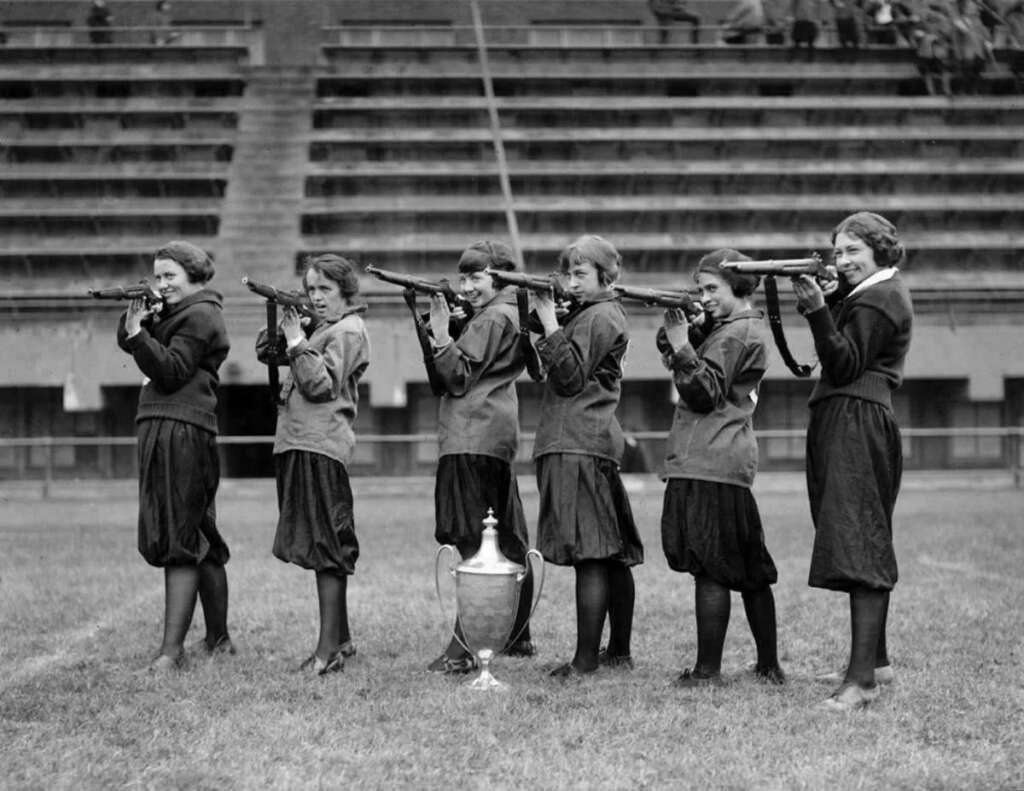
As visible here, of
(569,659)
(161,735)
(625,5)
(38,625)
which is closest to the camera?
(161,735)

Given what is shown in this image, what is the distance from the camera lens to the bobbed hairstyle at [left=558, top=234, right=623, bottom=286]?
5.99 m

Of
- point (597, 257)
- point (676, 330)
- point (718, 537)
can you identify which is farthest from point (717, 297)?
point (718, 537)

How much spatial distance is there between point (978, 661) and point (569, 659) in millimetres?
1962

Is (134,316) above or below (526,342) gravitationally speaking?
above

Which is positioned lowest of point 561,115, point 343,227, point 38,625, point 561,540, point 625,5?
point 38,625

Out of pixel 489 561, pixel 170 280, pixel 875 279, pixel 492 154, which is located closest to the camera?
pixel 875 279

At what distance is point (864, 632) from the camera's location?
207 inches

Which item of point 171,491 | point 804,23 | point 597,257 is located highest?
point 804,23

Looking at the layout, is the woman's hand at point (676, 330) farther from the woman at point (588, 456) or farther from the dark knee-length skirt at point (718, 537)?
the dark knee-length skirt at point (718, 537)

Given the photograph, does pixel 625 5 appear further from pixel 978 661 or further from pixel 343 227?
pixel 978 661

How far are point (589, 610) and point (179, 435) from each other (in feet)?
7.15

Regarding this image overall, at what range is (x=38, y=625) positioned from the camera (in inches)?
→ 292

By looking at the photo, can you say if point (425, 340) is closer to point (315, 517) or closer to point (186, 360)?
point (315, 517)

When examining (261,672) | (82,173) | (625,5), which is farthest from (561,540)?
(625,5)
